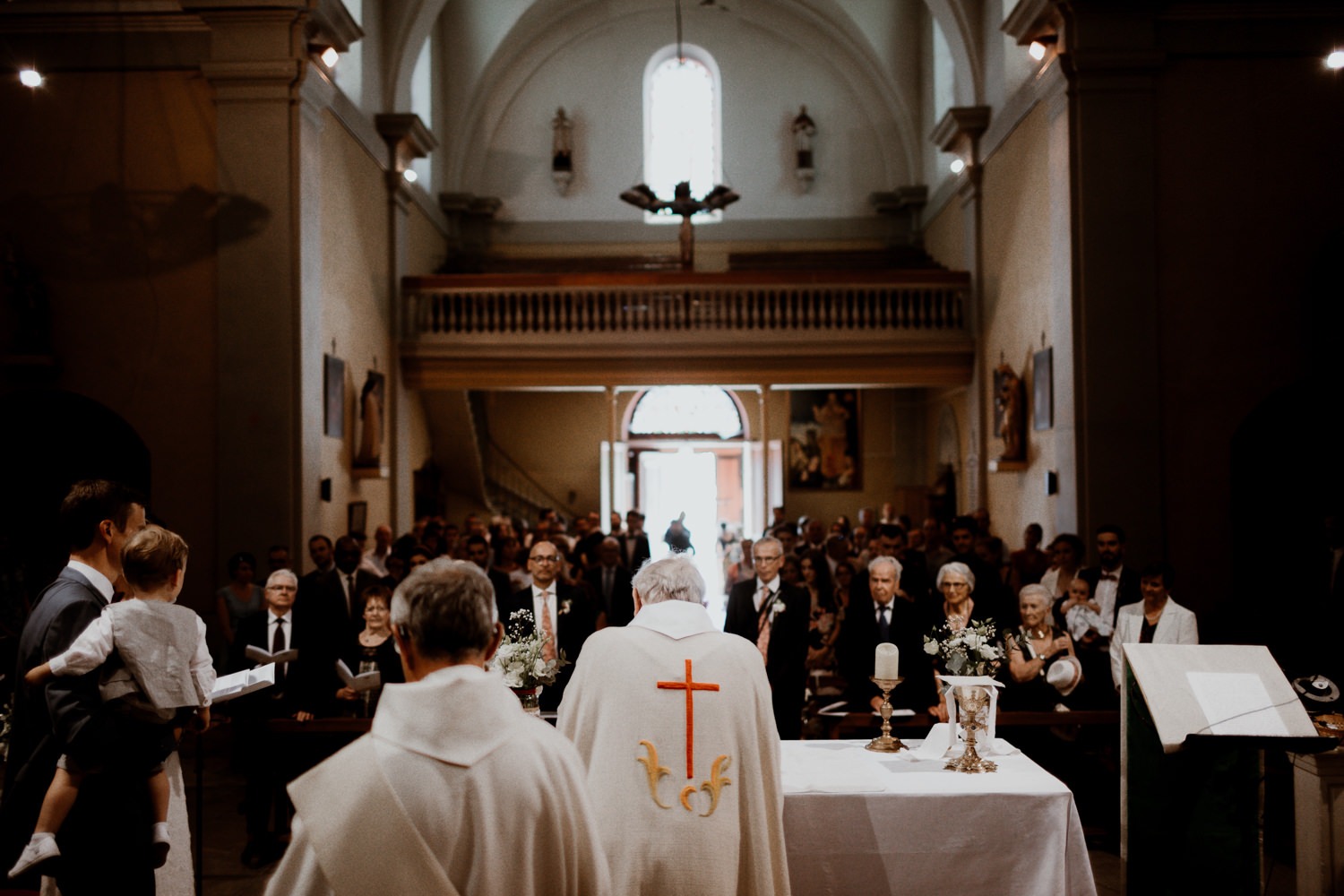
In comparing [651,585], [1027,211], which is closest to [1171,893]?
[651,585]

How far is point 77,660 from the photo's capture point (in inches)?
127

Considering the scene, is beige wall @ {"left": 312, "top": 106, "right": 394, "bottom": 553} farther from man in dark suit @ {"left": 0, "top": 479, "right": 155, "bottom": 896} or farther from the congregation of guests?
man in dark suit @ {"left": 0, "top": 479, "right": 155, "bottom": 896}

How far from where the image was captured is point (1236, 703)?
3.95m

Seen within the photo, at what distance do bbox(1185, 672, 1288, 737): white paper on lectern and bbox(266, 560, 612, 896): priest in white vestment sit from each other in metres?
2.73

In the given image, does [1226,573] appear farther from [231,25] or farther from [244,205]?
[231,25]

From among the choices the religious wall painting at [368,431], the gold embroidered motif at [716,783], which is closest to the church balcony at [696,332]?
the religious wall painting at [368,431]

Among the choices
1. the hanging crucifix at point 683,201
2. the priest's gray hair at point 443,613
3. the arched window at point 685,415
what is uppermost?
the hanging crucifix at point 683,201

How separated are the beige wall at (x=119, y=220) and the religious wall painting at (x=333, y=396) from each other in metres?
1.20

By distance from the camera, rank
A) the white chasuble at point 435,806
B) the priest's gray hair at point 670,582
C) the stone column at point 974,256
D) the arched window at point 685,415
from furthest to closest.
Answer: the arched window at point 685,415 < the stone column at point 974,256 < the priest's gray hair at point 670,582 < the white chasuble at point 435,806

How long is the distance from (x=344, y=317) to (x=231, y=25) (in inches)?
120

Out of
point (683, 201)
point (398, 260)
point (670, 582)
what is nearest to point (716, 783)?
point (670, 582)

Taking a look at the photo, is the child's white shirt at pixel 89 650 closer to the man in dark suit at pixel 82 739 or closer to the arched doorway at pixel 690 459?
the man in dark suit at pixel 82 739

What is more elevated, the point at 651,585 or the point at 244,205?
the point at 244,205

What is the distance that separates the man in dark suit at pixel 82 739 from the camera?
3283 millimetres
